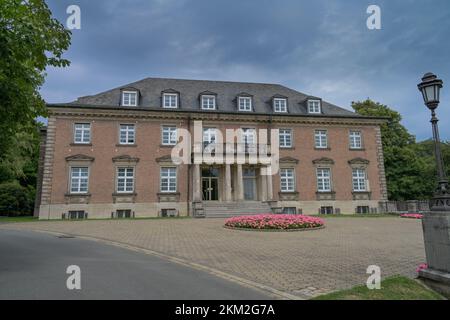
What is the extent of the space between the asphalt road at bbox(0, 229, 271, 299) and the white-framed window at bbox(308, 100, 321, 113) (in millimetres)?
23941

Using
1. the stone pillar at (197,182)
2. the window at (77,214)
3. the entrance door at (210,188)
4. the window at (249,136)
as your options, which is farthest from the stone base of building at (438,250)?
the window at (77,214)

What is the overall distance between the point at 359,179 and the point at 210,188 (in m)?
14.1

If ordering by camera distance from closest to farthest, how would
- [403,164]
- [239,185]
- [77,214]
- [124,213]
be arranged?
[77,214] → [124,213] → [239,185] → [403,164]

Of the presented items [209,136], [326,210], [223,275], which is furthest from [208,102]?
[223,275]

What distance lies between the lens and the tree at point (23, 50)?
6332 mm

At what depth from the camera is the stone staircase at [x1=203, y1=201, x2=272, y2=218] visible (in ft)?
74.3

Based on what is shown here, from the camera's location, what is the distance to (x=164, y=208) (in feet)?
79.8

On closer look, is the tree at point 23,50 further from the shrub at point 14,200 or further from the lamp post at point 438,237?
the shrub at point 14,200

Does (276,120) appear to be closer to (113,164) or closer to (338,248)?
(113,164)

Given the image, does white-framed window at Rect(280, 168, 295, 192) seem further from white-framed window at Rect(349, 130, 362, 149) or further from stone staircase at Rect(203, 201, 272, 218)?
white-framed window at Rect(349, 130, 362, 149)

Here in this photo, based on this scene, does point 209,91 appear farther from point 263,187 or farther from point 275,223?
point 275,223

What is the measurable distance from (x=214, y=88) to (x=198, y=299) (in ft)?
89.4

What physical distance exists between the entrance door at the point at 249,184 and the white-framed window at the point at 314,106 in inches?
336
